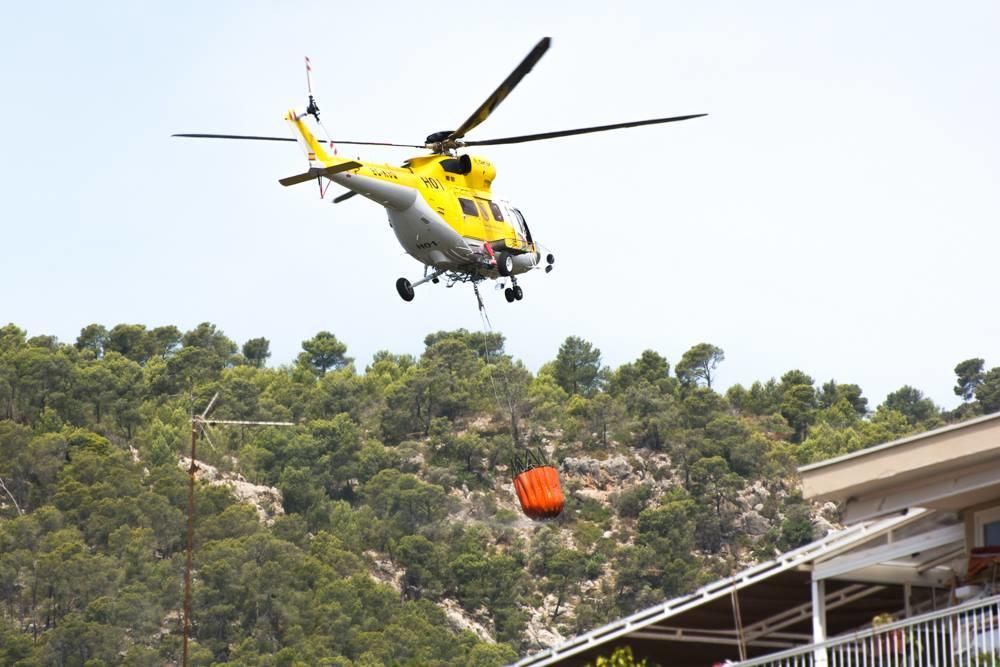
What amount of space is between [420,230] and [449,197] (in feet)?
3.15

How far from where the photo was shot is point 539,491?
26547mm

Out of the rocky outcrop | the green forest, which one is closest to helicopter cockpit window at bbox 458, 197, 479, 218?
the green forest

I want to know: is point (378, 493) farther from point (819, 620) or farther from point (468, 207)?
point (819, 620)

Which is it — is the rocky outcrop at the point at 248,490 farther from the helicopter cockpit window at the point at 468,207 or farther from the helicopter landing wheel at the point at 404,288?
the helicopter landing wheel at the point at 404,288

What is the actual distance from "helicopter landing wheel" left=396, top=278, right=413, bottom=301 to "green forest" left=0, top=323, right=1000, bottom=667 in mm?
54822

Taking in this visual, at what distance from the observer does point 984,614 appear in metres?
14.8

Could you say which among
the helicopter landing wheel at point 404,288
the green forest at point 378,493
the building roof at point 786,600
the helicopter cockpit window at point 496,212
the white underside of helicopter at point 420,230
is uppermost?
the green forest at point 378,493

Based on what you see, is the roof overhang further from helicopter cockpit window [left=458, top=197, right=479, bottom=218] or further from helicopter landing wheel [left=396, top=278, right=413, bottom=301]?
helicopter cockpit window [left=458, top=197, right=479, bottom=218]

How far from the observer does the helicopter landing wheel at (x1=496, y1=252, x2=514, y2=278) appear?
2997 cm

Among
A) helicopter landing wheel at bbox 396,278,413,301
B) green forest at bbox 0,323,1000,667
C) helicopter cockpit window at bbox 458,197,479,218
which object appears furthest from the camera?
green forest at bbox 0,323,1000,667

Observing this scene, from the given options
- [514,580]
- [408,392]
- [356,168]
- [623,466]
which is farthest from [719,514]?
[356,168]

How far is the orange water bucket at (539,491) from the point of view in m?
26.5

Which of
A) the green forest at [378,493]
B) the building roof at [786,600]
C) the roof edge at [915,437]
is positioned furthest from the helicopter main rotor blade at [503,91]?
the green forest at [378,493]

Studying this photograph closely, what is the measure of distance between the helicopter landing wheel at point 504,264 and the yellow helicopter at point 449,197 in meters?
0.02
